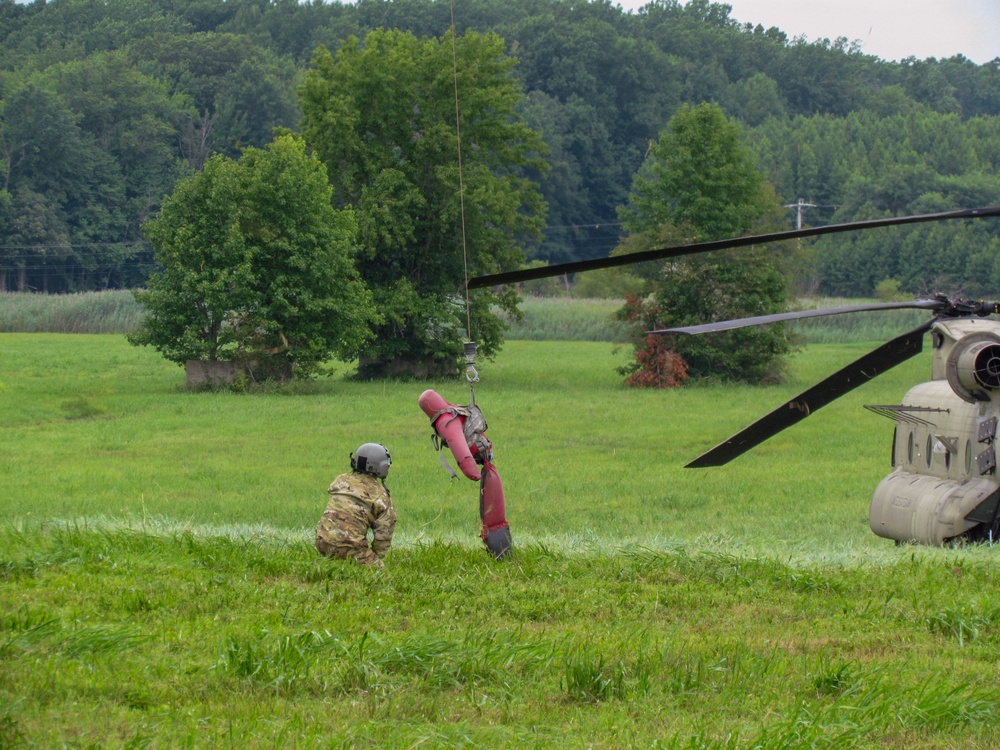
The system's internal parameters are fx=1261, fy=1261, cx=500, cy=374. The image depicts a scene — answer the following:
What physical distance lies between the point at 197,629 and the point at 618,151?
9392cm

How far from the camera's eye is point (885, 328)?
5856 centimetres

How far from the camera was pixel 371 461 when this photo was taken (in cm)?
894

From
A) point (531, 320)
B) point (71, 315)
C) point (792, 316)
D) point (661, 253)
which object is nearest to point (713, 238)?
point (531, 320)

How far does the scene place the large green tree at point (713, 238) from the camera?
4200 cm

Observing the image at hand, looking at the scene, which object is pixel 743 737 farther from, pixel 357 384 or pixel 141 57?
pixel 141 57

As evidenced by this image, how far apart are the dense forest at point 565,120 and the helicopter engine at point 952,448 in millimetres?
59460

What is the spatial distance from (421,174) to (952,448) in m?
34.4

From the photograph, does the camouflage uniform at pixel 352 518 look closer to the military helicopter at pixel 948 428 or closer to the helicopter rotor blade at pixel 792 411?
the helicopter rotor blade at pixel 792 411

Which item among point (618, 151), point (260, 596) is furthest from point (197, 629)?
point (618, 151)

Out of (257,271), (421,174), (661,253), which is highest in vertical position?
(421,174)

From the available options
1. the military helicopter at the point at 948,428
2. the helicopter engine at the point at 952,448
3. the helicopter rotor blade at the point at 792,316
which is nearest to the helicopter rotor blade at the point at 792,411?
the military helicopter at the point at 948,428

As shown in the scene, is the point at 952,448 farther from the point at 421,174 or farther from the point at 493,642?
the point at 421,174

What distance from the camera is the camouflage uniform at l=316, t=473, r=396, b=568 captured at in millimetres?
8883

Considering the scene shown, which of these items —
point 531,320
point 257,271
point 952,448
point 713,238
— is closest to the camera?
point 952,448
